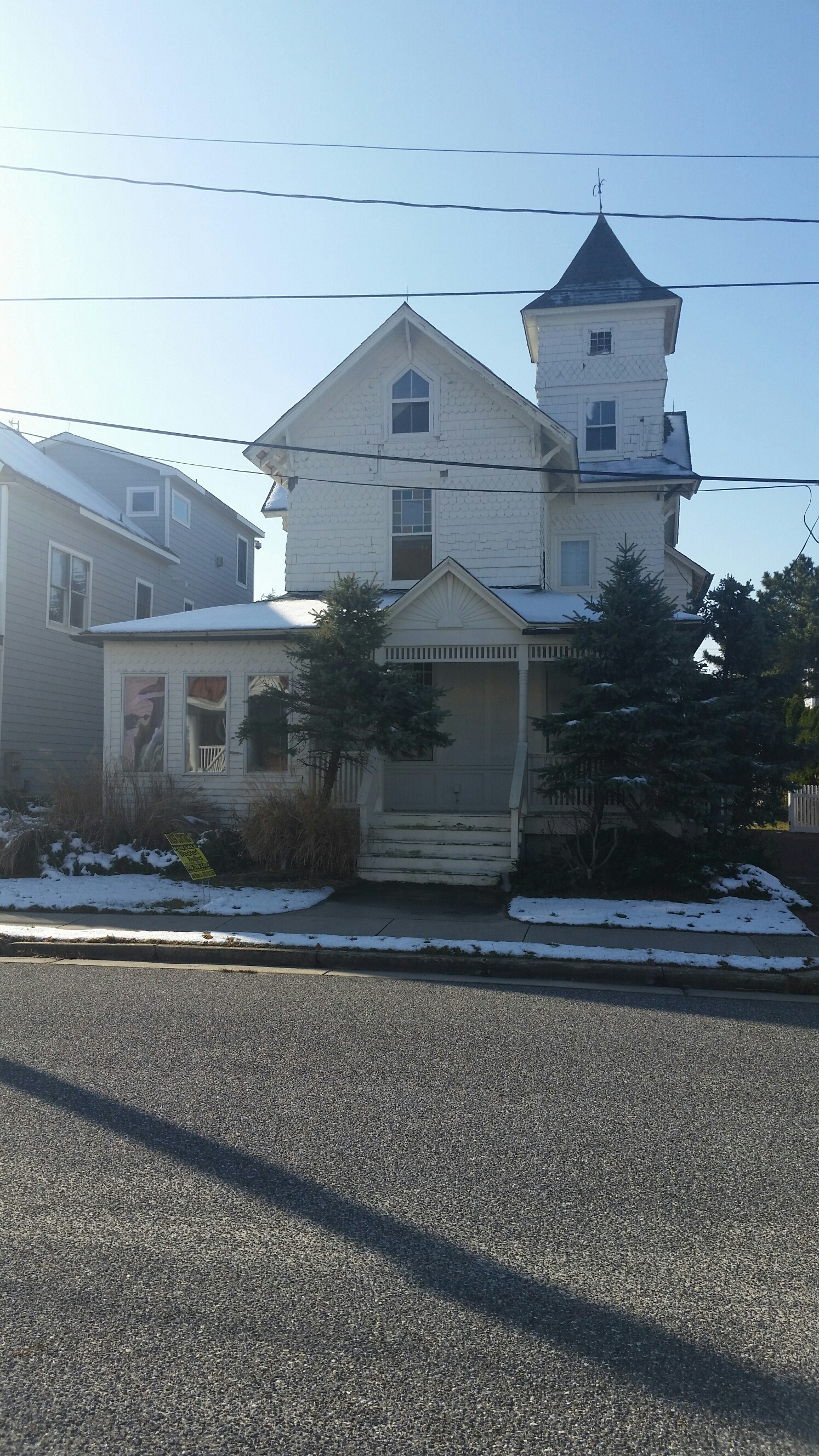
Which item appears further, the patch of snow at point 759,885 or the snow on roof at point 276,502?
the snow on roof at point 276,502

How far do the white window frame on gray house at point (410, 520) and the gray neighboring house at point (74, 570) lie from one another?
5.74 metres

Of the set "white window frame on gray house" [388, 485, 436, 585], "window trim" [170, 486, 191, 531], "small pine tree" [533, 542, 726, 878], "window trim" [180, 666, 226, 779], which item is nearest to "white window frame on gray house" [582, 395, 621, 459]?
"white window frame on gray house" [388, 485, 436, 585]

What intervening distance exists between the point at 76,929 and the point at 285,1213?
7.27 metres

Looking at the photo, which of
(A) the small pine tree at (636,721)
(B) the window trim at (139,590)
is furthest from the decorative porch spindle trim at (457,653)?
(B) the window trim at (139,590)

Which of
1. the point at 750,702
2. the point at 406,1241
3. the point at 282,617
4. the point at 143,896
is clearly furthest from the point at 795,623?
the point at 406,1241

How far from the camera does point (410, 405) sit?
19.5 metres

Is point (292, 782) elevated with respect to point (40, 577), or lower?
lower

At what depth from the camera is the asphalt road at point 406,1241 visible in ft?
9.43

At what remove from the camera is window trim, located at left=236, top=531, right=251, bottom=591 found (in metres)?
32.8

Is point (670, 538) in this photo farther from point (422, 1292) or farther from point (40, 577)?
point (422, 1292)

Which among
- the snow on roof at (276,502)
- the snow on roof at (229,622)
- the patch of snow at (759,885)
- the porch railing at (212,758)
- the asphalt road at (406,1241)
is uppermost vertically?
the snow on roof at (276,502)

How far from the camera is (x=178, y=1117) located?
525 centimetres

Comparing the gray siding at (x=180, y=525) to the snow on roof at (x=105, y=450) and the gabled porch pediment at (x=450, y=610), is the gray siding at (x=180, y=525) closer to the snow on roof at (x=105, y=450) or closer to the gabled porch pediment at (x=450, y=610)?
the snow on roof at (x=105, y=450)

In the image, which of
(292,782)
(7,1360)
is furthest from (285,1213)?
(292,782)
